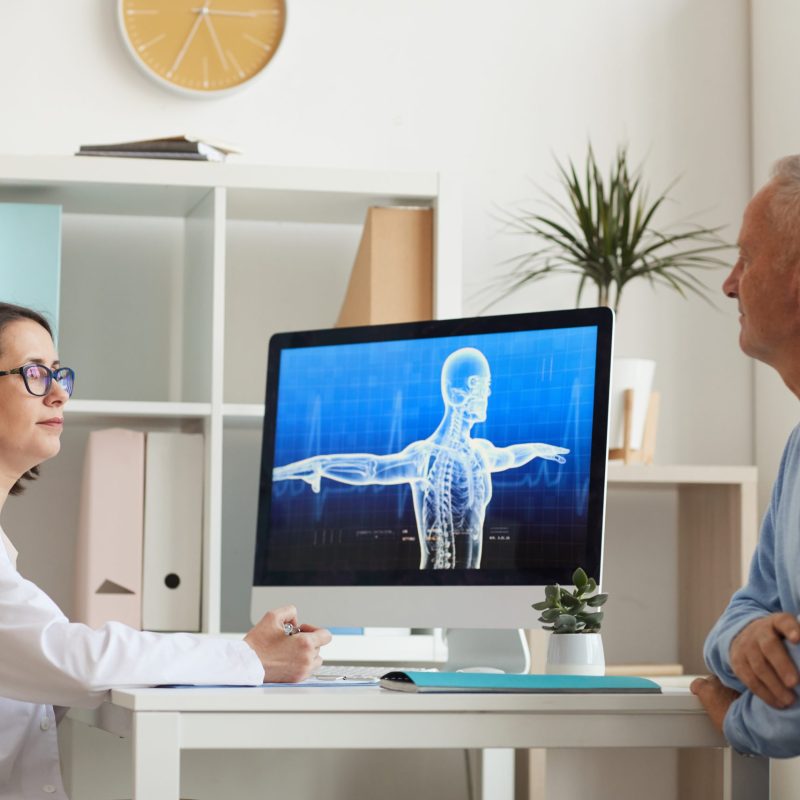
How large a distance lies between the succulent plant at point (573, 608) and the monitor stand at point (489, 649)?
18 cm

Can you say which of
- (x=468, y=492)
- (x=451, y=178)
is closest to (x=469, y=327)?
(x=468, y=492)

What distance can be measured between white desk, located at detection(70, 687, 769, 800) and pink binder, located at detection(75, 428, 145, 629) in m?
0.90

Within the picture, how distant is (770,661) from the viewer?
4.16ft

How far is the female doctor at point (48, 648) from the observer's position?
4.55 ft

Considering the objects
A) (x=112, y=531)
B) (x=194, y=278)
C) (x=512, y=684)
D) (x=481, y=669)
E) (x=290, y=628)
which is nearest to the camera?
(x=512, y=684)

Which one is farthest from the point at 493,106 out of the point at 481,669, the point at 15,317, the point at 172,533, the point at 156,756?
the point at 156,756

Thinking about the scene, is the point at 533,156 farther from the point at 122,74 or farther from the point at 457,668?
the point at 457,668

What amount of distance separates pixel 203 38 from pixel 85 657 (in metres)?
1.58

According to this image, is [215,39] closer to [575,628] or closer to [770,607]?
[575,628]

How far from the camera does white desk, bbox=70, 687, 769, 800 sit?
4.17 feet

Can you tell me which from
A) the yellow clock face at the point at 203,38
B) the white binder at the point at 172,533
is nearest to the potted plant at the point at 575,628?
the white binder at the point at 172,533

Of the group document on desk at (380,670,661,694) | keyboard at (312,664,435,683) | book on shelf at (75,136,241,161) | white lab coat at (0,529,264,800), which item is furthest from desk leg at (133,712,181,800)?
book on shelf at (75,136,241,161)

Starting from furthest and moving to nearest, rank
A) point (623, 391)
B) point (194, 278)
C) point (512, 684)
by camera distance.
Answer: point (194, 278) → point (623, 391) → point (512, 684)

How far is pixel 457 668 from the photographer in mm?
1764
